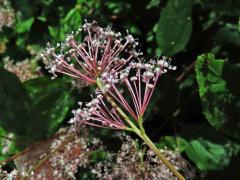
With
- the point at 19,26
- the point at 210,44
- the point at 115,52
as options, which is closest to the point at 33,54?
the point at 19,26

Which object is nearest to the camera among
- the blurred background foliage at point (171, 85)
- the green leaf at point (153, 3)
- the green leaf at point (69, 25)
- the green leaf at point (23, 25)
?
the blurred background foliage at point (171, 85)

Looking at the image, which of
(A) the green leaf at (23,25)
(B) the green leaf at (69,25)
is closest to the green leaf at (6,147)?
(B) the green leaf at (69,25)

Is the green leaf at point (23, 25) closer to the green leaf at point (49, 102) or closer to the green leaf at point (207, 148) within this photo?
the green leaf at point (49, 102)

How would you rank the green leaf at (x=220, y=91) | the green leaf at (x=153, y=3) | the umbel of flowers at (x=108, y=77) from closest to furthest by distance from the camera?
the umbel of flowers at (x=108, y=77), the green leaf at (x=220, y=91), the green leaf at (x=153, y=3)

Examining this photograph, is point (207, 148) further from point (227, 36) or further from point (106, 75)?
point (106, 75)

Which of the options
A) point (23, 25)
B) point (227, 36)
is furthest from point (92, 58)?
point (23, 25)

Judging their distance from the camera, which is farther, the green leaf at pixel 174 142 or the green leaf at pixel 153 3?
the green leaf at pixel 153 3

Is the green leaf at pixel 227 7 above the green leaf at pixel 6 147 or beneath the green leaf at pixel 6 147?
beneath

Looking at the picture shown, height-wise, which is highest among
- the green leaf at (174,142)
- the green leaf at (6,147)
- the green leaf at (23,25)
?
the green leaf at (23,25)
